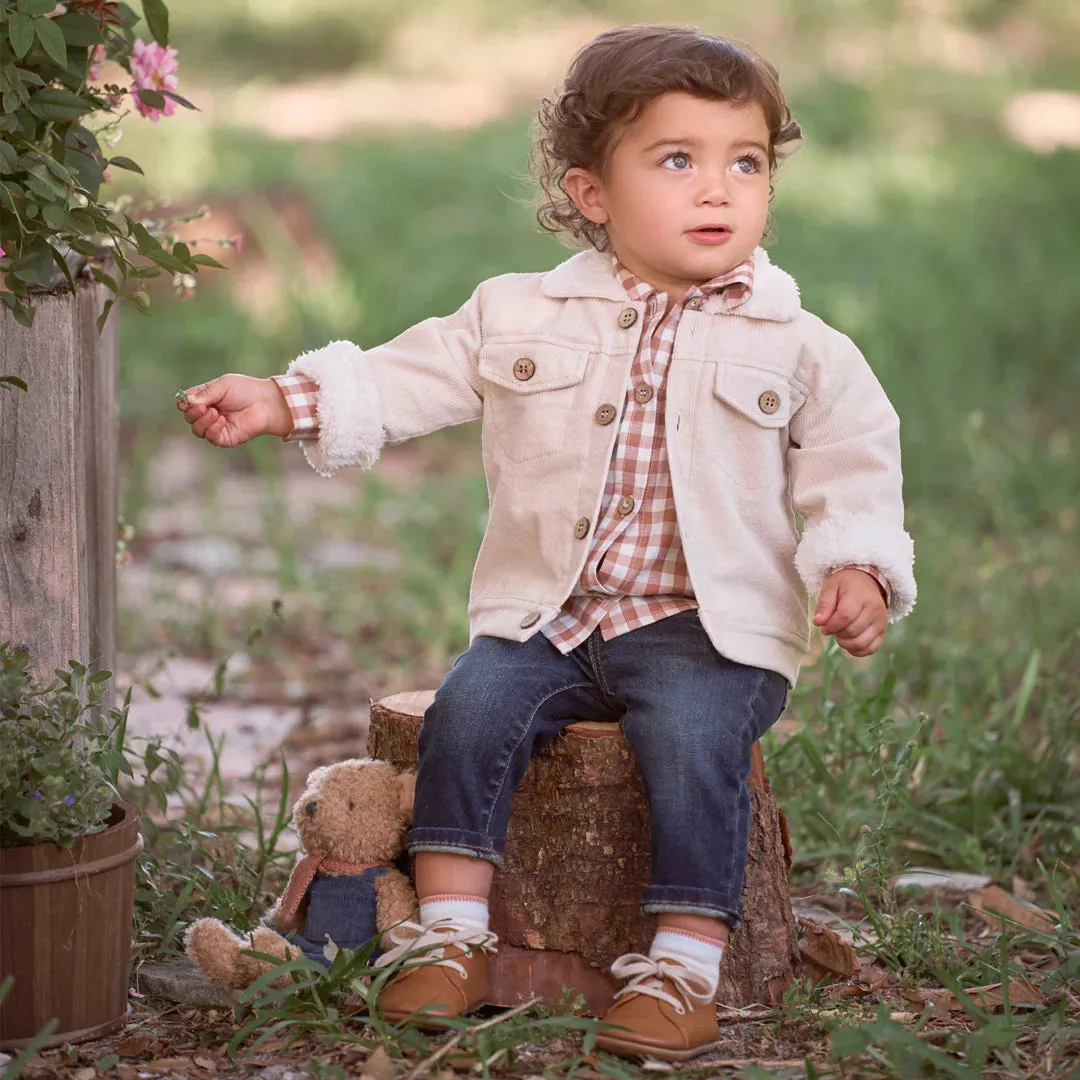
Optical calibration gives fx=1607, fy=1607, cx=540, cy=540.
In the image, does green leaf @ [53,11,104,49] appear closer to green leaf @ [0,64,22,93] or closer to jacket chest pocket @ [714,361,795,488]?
green leaf @ [0,64,22,93]

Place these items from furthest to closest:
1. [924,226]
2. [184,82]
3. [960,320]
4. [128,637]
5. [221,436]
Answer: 1. [184,82]
2. [924,226]
3. [960,320]
4. [128,637]
5. [221,436]

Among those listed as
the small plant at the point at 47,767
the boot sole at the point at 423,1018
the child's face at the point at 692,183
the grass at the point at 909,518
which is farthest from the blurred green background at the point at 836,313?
the small plant at the point at 47,767

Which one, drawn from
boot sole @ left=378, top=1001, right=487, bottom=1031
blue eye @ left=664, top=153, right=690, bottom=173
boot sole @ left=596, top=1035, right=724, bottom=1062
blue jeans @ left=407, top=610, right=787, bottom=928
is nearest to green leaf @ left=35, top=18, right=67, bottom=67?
blue eye @ left=664, top=153, right=690, bottom=173

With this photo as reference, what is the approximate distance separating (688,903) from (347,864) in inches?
21.7

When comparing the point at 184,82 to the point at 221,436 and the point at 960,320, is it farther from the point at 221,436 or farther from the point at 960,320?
the point at 221,436

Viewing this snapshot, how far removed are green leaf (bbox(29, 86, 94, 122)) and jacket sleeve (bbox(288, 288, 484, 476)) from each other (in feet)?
1.65

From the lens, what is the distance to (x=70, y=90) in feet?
8.39

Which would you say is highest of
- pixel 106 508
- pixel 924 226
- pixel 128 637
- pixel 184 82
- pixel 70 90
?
pixel 184 82

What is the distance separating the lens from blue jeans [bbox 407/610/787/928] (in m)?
2.31

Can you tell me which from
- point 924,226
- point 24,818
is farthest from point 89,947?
point 924,226

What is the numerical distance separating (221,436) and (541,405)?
50 centimetres

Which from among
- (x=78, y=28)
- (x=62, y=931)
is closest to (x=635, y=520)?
(x=62, y=931)

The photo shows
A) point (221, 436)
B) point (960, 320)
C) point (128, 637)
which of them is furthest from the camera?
point (960, 320)

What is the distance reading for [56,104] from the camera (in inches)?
95.9
